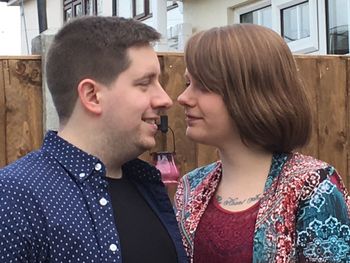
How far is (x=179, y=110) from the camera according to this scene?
14.5ft

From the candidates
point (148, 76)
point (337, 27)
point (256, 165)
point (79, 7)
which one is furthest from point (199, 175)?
point (79, 7)

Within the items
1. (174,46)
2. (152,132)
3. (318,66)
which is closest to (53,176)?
(152,132)

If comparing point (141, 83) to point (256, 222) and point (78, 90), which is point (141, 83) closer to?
point (78, 90)

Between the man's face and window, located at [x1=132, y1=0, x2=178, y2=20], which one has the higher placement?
window, located at [x1=132, y1=0, x2=178, y2=20]

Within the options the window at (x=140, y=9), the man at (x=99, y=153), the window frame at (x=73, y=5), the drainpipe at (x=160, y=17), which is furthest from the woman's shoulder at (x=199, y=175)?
the window frame at (x=73, y=5)

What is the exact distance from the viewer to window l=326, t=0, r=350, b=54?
308 inches

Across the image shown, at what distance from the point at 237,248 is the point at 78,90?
718mm

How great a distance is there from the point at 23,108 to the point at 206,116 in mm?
1920

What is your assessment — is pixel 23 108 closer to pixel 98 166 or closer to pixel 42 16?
pixel 98 166

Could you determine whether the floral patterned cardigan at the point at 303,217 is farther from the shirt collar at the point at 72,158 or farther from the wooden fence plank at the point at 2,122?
the wooden fence plank at the point at 2,122

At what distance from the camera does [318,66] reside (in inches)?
190

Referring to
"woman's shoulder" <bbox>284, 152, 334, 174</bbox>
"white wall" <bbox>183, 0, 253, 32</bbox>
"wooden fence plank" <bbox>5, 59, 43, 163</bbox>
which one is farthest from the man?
"white wall" <bbox>183, 0, 253, 32</bbox>

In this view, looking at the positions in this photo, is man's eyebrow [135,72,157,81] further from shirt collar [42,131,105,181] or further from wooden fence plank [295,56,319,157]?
wooden fence plank [295,56,319,157]

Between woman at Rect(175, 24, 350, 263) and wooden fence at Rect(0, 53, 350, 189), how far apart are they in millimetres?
1283
